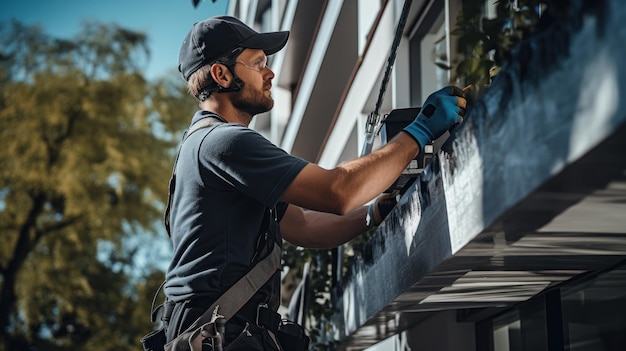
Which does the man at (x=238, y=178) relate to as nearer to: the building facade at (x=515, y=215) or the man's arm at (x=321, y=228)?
the building facade at (x=515, y=215)

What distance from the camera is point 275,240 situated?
309 cm

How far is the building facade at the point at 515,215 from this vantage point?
61.9 inches

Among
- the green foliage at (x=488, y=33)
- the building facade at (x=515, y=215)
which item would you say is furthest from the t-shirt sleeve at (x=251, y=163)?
the green foliage at (x=488, y=33)

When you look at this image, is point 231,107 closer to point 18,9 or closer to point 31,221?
point 31,221

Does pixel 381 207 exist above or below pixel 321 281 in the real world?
below

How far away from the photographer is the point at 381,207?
353 centimetres

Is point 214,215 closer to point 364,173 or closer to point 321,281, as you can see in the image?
point 364,173

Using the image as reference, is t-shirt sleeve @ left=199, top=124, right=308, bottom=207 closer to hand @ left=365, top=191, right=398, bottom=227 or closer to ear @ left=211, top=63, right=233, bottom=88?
ear @ left=211, top=63, right=233, bottom=88

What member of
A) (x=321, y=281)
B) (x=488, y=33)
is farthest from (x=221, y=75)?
(x=321, y=281)

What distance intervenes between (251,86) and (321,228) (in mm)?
741

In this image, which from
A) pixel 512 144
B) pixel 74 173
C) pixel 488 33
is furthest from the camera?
pixel 74 173

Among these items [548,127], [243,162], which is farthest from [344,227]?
[548,127]

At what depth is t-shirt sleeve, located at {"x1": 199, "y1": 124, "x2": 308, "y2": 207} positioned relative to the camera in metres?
→ 2.69

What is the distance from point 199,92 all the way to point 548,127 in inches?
72.7
